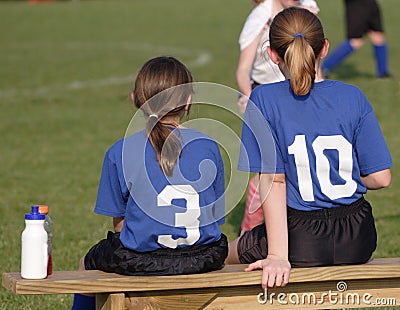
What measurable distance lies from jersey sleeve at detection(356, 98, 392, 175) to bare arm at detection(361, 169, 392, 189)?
0.02 m

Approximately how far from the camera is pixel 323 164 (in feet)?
13.4

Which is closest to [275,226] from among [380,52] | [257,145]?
[257,145]

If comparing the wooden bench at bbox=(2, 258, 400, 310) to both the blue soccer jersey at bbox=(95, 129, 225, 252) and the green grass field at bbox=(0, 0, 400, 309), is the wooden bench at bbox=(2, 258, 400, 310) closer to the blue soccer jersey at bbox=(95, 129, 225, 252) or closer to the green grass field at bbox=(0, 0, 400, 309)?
the blue soccer jersey at bbox=(95, 129, 225, 252)

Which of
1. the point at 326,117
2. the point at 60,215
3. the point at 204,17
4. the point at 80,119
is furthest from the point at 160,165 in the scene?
the point at 204,17

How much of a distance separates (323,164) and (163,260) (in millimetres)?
788

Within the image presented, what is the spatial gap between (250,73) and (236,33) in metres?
16.3

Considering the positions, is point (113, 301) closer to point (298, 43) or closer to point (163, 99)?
point (163, 99)

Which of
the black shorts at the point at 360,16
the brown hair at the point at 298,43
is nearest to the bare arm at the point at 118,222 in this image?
the brown hair at the point at 298,43

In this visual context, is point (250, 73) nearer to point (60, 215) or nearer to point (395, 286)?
point (60, 215)

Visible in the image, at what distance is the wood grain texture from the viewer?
12.3ft

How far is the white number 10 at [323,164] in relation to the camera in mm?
4086

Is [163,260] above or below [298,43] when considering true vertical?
below

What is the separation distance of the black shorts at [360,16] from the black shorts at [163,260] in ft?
36.8
